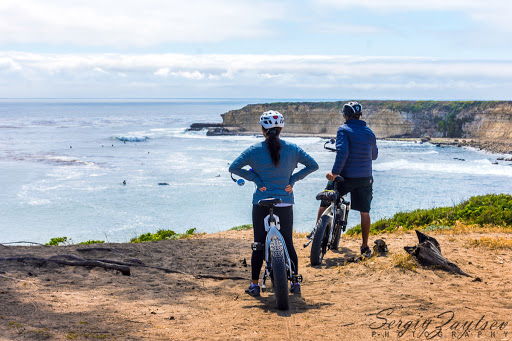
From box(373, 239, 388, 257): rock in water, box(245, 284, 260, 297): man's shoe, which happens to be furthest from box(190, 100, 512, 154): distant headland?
box(245, 284, 260, 297): man's shoe

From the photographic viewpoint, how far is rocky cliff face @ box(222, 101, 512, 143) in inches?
3012

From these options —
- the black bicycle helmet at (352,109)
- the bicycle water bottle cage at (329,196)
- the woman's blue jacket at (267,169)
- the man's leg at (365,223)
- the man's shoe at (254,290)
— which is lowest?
the man's shoe at (254,290)

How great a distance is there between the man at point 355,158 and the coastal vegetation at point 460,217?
13.1 feet

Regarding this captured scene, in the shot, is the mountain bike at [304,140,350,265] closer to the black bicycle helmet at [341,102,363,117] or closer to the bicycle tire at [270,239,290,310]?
the black bicycle helmet at [341,102,363,117]

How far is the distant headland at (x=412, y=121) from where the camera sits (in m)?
75.3

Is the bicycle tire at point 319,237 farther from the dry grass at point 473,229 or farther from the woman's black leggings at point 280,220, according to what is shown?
the dry grass at point 473,229

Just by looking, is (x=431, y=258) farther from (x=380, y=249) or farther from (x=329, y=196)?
(x=329, y=196)

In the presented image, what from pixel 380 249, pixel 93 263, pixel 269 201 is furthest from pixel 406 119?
pixel 269 201

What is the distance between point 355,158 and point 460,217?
20.6ft

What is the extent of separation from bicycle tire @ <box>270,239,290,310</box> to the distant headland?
70999 millimetres

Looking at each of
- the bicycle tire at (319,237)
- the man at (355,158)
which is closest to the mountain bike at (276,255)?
the bicycle tire at (319,237)

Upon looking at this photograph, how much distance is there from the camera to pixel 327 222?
699 cm

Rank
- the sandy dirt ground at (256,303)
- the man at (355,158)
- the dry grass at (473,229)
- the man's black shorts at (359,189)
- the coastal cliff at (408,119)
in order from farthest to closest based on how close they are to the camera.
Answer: the coastal cliff at (408,119) < the dry grass at (473,229) < the man's black shorts at (359,189) < the man at (355,158) < the sandy dirt ground at (256,303)

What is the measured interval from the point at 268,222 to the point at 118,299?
6.28 ft
